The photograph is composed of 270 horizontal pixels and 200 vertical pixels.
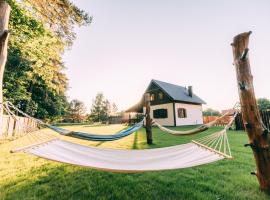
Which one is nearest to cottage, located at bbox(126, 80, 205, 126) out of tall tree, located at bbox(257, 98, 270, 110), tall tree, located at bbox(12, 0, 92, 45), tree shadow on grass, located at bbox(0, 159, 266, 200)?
tall tree, located at bbox(12, 0, 92, 45)

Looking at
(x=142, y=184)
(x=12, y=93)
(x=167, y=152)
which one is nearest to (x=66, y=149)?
(x=142, y=184)

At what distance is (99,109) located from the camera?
39031 mm

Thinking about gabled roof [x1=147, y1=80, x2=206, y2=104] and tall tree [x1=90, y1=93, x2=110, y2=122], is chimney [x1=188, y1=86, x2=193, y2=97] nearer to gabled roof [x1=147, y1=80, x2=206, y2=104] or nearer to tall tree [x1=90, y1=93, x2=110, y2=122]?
gabled roof [x1=147, y1=80, x2=206, y2=104]

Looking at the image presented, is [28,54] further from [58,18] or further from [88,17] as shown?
[88,17]

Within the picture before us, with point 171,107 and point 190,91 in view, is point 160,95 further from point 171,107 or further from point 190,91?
point 190,91

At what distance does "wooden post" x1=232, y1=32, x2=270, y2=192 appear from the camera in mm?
1726

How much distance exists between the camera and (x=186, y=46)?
10086 millimetres

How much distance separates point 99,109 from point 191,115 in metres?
25.4

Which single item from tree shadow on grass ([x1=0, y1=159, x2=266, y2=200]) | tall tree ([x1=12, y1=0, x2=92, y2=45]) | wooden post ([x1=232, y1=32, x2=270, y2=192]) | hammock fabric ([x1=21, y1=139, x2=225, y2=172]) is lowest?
tree shadow on grass ([x1=0, y1=159, x2=266, y2=200])

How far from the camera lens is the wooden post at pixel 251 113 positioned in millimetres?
1726

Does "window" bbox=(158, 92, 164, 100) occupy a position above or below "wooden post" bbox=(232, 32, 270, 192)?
above

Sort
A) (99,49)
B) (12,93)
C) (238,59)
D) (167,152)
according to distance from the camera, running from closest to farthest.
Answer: (238,59), (167,152), (99,49), (12,93)

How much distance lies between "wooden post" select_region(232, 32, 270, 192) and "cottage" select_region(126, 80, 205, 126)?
541 inches

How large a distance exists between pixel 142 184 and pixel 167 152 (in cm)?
58
